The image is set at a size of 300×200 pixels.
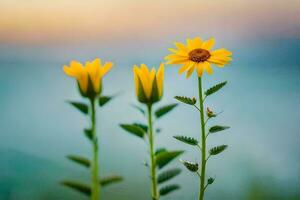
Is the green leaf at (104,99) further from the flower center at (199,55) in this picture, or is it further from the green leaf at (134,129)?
the flower center at (199,55)

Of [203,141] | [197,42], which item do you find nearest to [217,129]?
[203,141]

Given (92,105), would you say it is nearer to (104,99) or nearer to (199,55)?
(104,99)

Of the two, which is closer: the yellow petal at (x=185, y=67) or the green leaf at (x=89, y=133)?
the green leaf at (x=89, y=133)

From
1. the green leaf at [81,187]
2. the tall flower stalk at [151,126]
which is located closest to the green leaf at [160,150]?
the tall flower stalk at [151,126]

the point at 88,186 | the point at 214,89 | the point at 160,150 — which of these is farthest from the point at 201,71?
the point at 88,186

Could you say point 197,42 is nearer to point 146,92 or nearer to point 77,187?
point 146,92

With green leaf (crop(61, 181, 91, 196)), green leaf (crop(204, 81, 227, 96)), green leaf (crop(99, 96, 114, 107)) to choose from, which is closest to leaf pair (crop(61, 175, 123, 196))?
green leaf (crop(61, 181, 91, 196))
